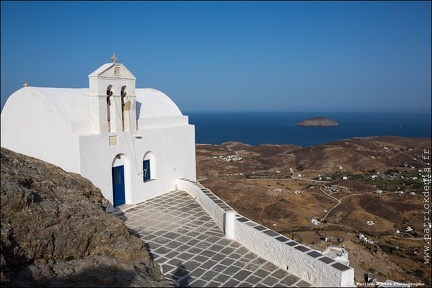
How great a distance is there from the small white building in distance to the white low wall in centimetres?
343

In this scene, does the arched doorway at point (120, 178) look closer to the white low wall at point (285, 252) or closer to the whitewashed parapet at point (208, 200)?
the whitewashed parapet at point (208, 200)

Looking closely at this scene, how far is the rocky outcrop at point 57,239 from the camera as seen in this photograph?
5.20 m

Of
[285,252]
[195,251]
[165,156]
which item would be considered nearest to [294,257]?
[285,252]

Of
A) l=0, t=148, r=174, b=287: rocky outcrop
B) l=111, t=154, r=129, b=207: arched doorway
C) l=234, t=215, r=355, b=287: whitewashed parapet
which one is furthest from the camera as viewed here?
l=111, t=154, r=129, b=207: arched doorway

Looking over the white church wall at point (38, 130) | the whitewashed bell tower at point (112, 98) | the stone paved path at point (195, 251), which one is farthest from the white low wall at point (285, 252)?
the white church wall at point (38, 130)

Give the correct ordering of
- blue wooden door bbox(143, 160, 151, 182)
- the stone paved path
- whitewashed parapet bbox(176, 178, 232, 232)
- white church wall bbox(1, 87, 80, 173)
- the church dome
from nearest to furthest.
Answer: the stone paved path → whitewashed parapet bbox(176, 178, 232, 232) → white church wall bbox(1, 87, 80, 173) → blue wooden door bbox(143, 160, 151, 182) → the church dome

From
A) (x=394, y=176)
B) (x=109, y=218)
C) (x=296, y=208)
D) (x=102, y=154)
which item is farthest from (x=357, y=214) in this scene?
(x=109, y=218)

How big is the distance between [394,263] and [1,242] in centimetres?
1808

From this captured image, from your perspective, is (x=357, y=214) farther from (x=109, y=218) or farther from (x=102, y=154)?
(x=109, y=218)

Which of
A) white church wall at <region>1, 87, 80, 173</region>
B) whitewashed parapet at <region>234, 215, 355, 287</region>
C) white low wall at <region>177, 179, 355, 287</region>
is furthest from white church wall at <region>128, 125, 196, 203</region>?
whitewashed parapet at <region>234, 215, 355, 287</region>

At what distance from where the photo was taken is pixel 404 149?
51.4 metres

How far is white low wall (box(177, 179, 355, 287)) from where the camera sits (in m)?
6.22

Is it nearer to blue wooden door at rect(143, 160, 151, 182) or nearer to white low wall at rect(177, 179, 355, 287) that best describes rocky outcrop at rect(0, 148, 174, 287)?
white low wall at rect(177, 179, 355, 287)

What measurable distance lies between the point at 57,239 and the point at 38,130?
6.04 meters
